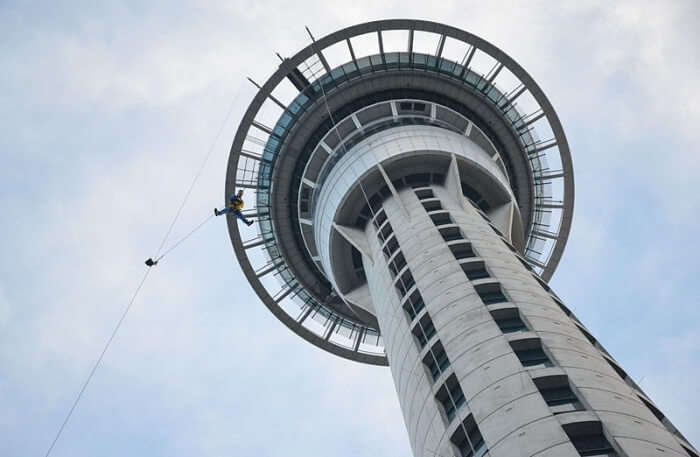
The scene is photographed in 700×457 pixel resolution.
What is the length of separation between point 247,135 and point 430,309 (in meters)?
21.7

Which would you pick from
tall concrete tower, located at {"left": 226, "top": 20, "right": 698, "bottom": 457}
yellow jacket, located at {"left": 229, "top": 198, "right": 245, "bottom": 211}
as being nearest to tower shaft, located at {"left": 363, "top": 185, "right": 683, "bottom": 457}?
tall concrete tower, located at {"left": 226, "top": 20, "right": 698, "bottom": 457}

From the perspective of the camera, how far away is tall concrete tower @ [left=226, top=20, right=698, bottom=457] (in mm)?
18172

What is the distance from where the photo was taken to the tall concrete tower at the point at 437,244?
59.6ft

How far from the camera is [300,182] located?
43.3 metres

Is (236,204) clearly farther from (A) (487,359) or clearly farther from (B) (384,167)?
(A) (487,359)

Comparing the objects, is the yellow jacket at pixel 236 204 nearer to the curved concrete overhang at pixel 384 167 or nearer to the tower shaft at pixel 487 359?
the curved concrete overhang at pixel 384 167

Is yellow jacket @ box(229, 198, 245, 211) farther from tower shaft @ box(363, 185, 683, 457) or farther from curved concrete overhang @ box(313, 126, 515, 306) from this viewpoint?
tower shaft @ box(363, 185, 683, 457)

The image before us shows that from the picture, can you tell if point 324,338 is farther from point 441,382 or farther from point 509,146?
point 441,382

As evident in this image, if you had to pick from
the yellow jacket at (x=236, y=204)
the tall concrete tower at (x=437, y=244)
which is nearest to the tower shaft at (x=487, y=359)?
the tall concrete tower at (x=437, y=244)

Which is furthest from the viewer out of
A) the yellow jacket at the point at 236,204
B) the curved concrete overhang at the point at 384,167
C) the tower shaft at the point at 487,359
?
the curved concrete overhang at the point at 384,167

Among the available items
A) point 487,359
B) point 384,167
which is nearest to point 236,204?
point 384,167

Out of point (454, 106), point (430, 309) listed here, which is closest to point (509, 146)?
point (454, 106)

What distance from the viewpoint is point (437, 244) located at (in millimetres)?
28516

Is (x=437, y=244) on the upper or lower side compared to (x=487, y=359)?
upper
